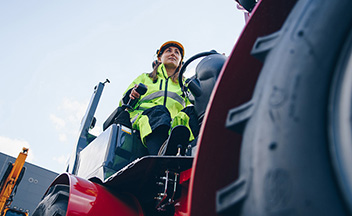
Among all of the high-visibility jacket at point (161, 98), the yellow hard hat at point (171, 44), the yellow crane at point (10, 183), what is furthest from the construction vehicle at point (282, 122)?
the yellow crane at point (10, 183)

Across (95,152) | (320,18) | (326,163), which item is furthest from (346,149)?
(95,152)

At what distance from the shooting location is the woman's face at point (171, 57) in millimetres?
3268

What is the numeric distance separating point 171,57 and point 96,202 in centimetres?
207

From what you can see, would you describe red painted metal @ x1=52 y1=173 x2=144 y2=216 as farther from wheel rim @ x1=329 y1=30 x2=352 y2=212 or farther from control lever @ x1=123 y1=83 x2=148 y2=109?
wheel rim @ x1=329 y1=30 x2=352 y2=212

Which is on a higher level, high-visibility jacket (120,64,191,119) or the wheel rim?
high-visibility jacket (120,64,191,119)

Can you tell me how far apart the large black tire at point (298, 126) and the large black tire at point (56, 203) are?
1310 mm

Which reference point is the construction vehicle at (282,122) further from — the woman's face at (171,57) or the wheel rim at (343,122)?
the woman's face at (171,57)

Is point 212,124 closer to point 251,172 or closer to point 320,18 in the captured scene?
point 251,172

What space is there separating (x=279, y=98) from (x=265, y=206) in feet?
0.65

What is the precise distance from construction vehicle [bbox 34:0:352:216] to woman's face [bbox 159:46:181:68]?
8.35 ft

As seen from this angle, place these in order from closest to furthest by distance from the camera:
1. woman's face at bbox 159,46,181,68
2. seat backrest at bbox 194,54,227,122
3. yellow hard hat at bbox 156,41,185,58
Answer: seat backrest at bbox 194,54,227,122, woman's face at bbox 159,46,181,68, yellow hard hat at bbox 156,41,185,58

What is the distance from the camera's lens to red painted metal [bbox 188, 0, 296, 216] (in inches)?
25.1

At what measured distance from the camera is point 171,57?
3.30 m

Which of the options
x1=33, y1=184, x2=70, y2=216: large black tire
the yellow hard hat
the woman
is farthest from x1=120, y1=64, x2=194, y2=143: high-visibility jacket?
x1=33, y1=184, x2=70, y2=216: large black tire
